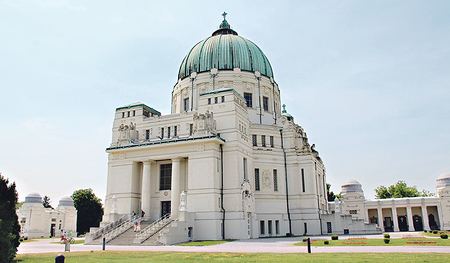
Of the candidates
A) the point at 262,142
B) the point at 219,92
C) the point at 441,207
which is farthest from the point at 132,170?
the point at 441,207

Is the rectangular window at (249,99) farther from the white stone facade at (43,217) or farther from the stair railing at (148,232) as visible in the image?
the white stone facade at (43,217)

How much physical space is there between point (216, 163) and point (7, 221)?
24.5 metres

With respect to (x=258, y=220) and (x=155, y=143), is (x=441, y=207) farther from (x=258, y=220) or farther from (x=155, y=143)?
(x=155, y=143)

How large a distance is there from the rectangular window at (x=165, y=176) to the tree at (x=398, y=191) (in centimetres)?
6834

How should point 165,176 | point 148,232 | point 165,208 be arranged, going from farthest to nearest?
point 165,176 → point 165,208 → point 148,232

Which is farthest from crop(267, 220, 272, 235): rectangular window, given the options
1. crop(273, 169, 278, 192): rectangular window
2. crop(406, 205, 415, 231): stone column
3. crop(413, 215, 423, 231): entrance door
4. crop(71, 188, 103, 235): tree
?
crop(71, 188, 103, 235): tree

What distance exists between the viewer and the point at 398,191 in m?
91.1

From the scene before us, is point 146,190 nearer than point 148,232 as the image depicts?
No

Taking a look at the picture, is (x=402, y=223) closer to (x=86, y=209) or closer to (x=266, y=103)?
(x=266, y=103)

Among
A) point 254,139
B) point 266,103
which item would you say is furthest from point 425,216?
point 254,139

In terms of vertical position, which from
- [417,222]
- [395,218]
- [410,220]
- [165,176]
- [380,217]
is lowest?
[417,222]

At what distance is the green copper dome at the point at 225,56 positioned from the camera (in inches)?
2162

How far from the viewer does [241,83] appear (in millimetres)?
53906

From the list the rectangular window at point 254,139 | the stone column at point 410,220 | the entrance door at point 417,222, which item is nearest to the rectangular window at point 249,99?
the rectangular window at point 254,139
